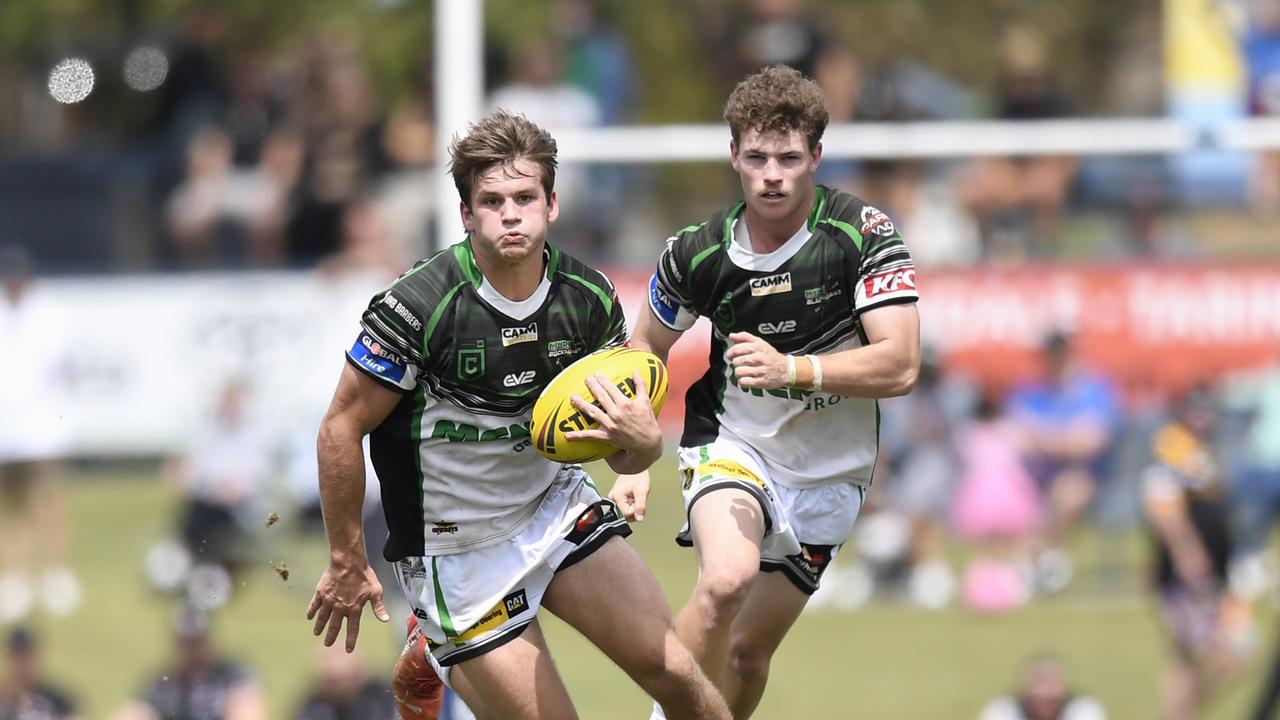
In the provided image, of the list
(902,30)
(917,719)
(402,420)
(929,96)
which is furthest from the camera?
(902,30)

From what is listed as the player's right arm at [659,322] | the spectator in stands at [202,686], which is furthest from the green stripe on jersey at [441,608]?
the spectator in stands at [202,686]

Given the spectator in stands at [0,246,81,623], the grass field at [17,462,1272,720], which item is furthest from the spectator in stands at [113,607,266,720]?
the spectator in stands at [0,246,81,623]

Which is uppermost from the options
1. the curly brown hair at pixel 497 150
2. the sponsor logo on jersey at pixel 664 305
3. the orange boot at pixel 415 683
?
the curly brown hair at pixel 497 150

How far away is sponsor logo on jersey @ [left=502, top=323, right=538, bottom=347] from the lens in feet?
20.0

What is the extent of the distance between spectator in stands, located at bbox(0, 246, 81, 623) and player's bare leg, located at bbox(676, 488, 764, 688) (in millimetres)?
9441

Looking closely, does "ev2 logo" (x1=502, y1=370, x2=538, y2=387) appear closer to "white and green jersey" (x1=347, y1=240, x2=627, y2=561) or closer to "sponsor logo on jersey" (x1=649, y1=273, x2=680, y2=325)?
"white and green jersey" (x1=347, y1=240, x2=627, y2=561)

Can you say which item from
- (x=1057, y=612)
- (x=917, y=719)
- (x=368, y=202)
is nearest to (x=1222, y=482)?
(x=1057, y=612)

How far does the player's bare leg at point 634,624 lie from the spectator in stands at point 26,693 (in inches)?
246

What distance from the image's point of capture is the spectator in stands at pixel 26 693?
11500mm

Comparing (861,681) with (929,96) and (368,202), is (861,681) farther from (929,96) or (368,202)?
(929,96)

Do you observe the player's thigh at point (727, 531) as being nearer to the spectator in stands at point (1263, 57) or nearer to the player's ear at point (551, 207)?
the player's ear at point (551, 207)

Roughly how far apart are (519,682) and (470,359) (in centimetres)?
104

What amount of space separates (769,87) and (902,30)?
23166 millimetres

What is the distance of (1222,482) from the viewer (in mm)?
13531
